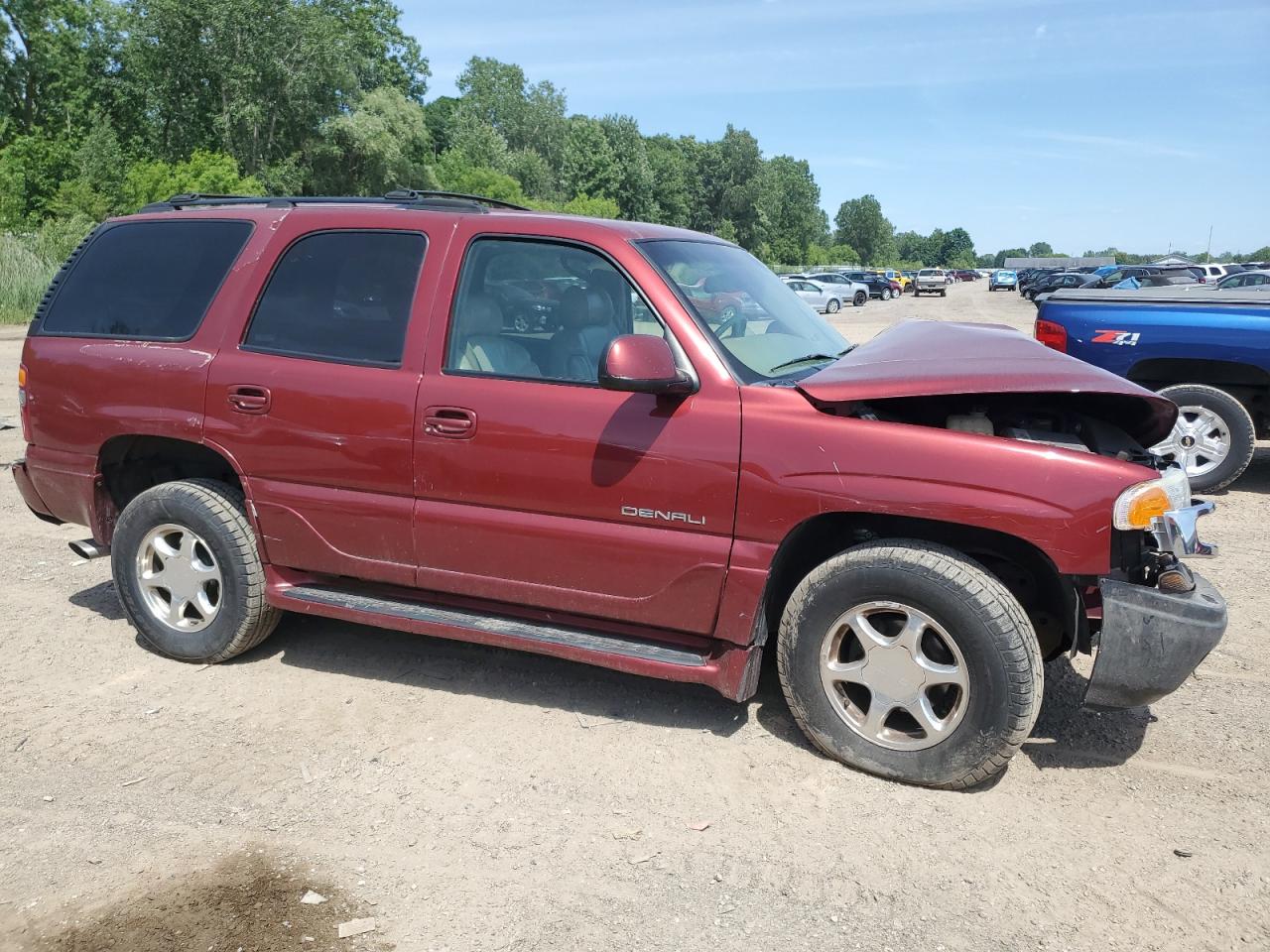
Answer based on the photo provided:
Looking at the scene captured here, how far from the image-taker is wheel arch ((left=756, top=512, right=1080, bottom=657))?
344 cm

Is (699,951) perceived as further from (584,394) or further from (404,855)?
(584,394)

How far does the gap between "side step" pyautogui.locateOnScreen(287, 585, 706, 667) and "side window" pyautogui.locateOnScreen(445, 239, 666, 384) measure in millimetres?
964

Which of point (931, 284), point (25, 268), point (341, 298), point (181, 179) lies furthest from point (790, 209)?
point (341, 298)

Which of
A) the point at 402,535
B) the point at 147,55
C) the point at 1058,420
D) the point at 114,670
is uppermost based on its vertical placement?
the point at 147,55

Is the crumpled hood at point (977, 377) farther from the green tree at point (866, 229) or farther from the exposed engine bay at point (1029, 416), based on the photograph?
the green tree at point (866, 229)

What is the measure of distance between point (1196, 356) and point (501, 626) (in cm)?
610

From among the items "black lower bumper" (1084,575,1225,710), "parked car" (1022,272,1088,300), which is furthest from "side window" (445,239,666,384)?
"parked car" (1022,272,1088,300)

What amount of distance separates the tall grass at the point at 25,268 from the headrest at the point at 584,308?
76.2 ft

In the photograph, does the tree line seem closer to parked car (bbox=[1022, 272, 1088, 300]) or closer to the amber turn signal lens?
parked car (bbox=[1022, 272, 1088, 300])

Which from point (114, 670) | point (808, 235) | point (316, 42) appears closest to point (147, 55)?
point (316, 42)

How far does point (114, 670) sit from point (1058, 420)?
4.14m

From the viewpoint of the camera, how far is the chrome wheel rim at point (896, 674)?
3.32 m

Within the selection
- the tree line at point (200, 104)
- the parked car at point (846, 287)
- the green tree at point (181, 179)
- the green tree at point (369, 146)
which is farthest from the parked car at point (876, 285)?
the green tree at point (181, 179)

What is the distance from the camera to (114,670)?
4.41m
